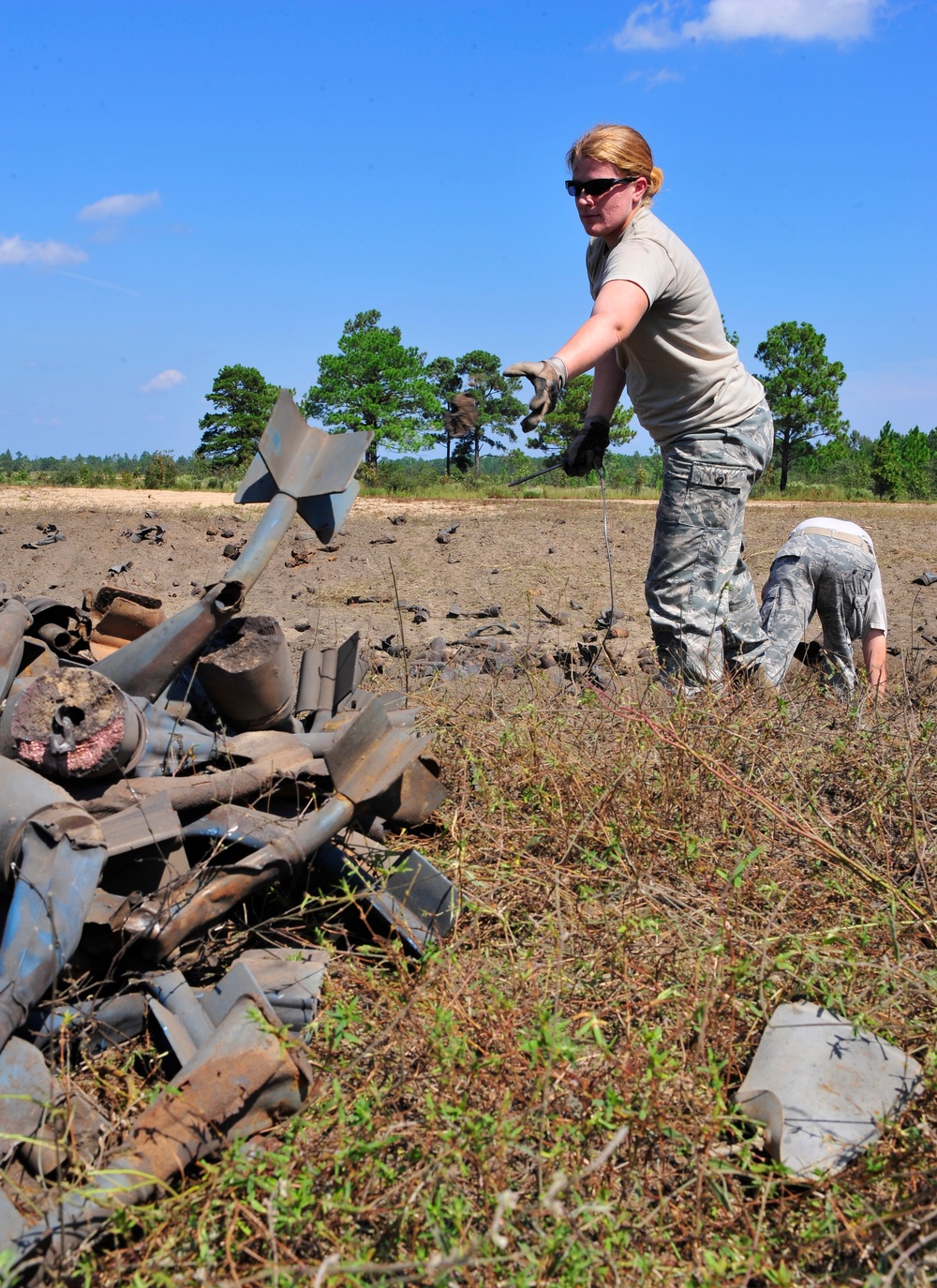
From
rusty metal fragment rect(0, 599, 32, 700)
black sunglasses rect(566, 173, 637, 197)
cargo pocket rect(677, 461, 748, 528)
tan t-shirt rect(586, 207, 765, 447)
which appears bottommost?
rusty metal fragment rect(0, 599, 32, 700)

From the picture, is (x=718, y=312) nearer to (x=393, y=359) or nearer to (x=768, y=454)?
(x=768, y=454)

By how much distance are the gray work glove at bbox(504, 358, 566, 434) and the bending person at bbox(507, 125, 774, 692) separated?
690 mm

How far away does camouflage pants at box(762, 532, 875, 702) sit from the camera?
179 inches

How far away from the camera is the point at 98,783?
2639 mm

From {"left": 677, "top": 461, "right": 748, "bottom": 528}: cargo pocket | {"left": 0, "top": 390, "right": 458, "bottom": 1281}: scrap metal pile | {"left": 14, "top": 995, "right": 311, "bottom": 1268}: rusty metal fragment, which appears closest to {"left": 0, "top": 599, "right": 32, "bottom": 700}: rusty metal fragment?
{"left": 0, "top": 390, "right": 458, "bottom": 1281}: scrap metal pile

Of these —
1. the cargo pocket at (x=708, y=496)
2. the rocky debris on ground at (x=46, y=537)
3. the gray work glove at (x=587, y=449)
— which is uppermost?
the gray work glove at (x=587, y=449)

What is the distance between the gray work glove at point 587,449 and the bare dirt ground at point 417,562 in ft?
5.39

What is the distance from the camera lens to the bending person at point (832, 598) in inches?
179

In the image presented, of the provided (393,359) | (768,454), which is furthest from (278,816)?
(393,359)

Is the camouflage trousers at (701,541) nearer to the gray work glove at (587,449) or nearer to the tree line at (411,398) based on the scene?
the gray work glove at (587,449)

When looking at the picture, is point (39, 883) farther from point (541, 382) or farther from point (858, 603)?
point (858, 603)

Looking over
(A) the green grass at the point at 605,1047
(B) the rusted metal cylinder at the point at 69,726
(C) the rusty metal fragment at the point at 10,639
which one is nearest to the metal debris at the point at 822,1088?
(A) the green grass at the point at 605,1047

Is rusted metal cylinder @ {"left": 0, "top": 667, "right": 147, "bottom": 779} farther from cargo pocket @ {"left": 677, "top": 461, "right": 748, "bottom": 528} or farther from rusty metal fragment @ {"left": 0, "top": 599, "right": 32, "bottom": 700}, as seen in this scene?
cargo pocket @ {"left": 677, "top": 461, "right": 748, "bottom": 528}

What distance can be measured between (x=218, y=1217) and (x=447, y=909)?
0.93 meters
